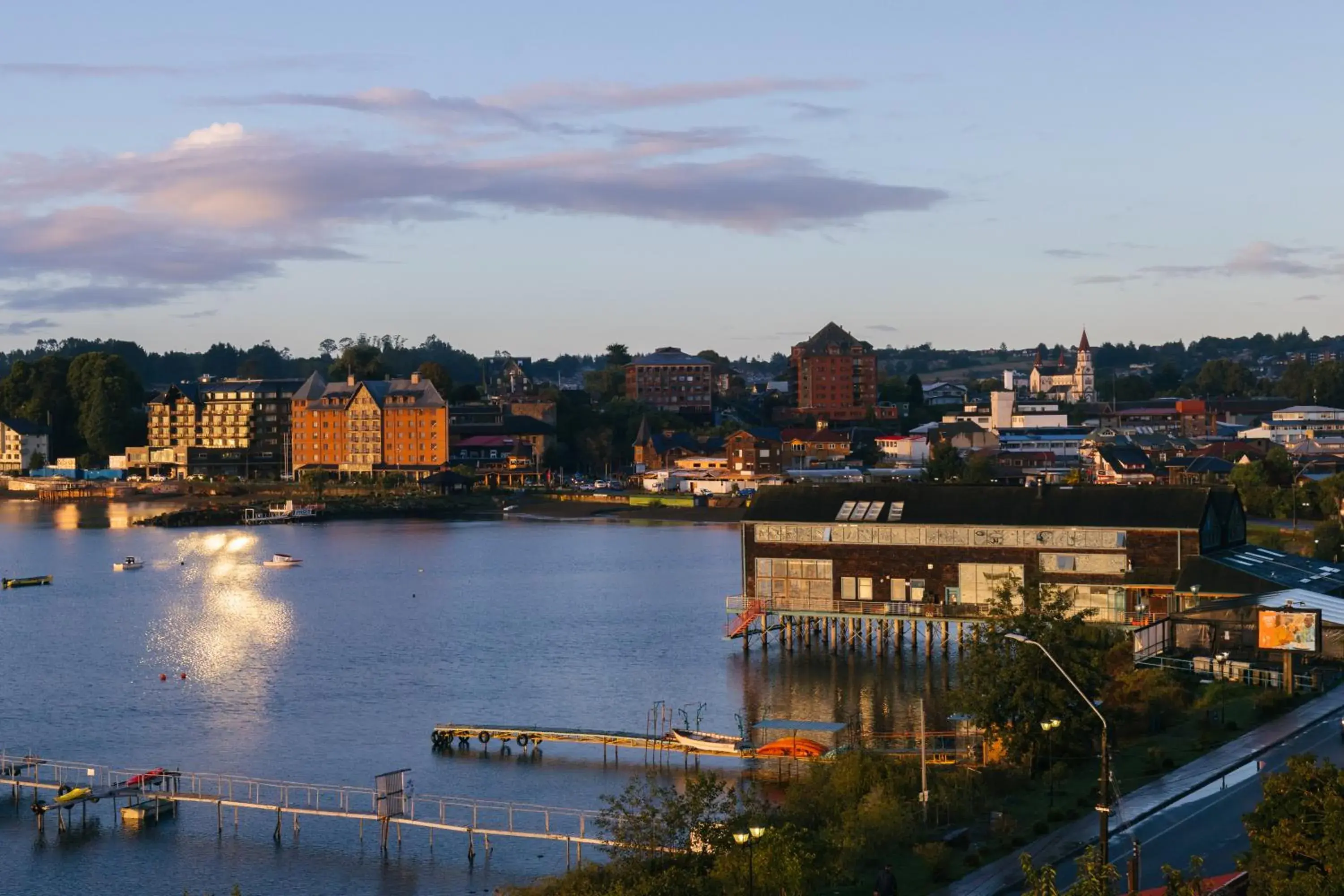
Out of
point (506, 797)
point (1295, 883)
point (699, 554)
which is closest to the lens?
point (1295, 883)

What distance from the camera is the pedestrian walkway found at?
27359mm

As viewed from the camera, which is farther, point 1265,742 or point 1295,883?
point 1265,742

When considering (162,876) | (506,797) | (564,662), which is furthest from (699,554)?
(162,876)

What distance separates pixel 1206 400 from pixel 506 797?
165 meters

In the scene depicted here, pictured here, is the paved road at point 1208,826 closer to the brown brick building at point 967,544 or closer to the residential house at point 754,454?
the brown brick building at point 967,544

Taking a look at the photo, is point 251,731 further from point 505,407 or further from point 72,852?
point 505,407

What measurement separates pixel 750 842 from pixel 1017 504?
28938 millimetres

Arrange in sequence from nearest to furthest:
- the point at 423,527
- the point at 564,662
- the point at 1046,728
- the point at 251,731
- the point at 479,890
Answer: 1. the point at 479,890
2. the point at 1046,728
3. the point at 251,731
4. the point at 564,662
5. the point at 423,527

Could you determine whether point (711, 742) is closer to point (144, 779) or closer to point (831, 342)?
point (144, 779)

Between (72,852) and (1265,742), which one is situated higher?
(1265,742)

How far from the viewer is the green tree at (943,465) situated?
129000mm

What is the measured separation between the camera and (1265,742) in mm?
34562

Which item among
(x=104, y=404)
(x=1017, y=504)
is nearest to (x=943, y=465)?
(x=1017, y=504)

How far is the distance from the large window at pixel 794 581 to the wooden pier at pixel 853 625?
0.69ft
